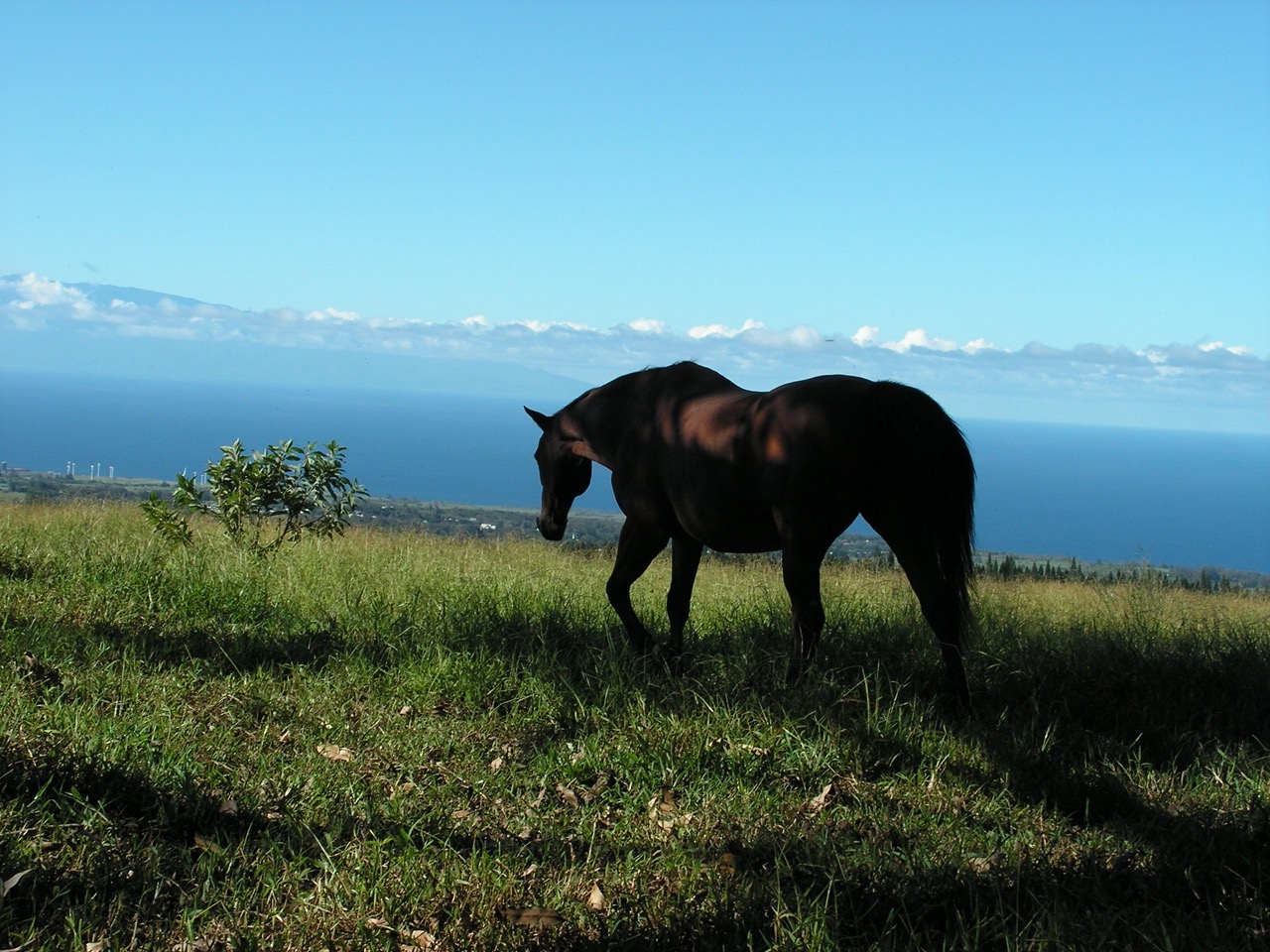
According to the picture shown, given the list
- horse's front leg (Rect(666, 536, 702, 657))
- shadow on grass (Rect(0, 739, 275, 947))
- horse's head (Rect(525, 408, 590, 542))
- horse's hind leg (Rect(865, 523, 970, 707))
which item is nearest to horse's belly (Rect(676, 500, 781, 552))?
horse's front leg (Rect(666, 536, 702, 657))

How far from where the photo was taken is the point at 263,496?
10.0 m

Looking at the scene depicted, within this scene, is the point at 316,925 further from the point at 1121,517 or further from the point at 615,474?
the point at 1121,517

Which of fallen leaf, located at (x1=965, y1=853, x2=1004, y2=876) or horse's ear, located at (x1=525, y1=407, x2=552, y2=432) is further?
horse's ear, located at (x1=525, y1=407, x2=552, y2=432)

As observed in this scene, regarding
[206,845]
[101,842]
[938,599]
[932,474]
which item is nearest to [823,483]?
[932,474]

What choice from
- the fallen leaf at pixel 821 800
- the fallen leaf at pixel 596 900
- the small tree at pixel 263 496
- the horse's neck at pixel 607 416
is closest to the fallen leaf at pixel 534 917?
the fallen leaf at pixel 596 900

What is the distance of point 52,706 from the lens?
4793 millimetres

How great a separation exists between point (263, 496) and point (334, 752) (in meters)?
5.90

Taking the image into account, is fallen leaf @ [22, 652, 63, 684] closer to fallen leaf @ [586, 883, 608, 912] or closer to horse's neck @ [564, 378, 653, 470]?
horse's neck @ [564, 378, 653, 470]

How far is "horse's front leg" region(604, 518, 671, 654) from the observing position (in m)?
6.25

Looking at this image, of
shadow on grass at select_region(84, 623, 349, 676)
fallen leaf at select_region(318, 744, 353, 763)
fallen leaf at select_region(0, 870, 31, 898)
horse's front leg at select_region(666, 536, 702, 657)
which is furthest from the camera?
horse's front leg at select_region(666, 536, 702, 657)

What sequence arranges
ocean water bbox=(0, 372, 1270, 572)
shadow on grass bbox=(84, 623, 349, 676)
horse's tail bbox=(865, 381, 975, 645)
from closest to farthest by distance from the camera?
horse's tail bbox=(865, 381, 975, 645)
shadow on grass bbox=(84, 623, 349, 676)
ocean water bbox=(0, 372, 1270, 572)

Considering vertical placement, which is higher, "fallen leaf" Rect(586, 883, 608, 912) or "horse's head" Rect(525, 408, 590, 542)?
"horse's head" Rect(525, 408, 590, 542)

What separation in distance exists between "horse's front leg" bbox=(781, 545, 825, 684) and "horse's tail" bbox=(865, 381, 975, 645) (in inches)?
21.5

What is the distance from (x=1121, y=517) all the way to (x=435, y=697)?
13930 cm
